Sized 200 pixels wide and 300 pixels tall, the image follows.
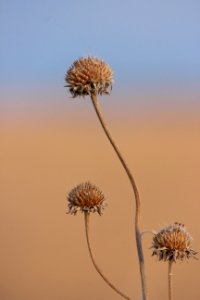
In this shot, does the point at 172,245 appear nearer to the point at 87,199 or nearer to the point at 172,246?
the point at 172,246

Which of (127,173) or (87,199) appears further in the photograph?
(87,199)

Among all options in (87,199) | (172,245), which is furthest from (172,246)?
(87,199)

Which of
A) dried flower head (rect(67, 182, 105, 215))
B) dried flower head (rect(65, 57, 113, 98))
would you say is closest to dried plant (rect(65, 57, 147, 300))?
dried flower head (rect(65, 57, 113, 98))

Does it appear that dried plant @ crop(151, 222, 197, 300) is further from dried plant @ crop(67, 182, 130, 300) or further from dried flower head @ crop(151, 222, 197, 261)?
dried plant @ crop(67, 182, 130, 300)

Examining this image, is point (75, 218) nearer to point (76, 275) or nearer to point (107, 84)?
point (76, 275)

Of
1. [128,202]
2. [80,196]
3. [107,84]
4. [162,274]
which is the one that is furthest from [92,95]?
[128,202]
